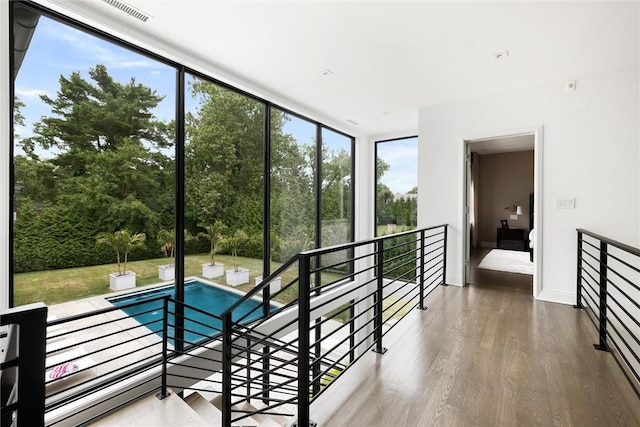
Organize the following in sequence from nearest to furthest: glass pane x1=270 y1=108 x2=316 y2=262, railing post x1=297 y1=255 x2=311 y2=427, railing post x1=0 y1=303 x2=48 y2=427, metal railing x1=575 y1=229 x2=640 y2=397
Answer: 1. railing post x1=0 y1=303 x2=48 y2=427
2. railing post x1=297 y1=255 x2=311 y2=427
3. metal railing x1=575 y1=229 x2=640 y2=397
4. glass pane x1=270 y1=108 x2=316 y2=262

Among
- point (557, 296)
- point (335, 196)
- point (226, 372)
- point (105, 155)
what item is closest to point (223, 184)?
point (105, 155)

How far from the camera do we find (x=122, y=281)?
2.75 meters

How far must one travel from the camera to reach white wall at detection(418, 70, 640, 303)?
3230 millimetres

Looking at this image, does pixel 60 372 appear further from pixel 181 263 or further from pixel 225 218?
pixel 225 218

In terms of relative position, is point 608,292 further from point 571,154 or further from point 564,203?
point 571,154

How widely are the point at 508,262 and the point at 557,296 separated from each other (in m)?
2.49

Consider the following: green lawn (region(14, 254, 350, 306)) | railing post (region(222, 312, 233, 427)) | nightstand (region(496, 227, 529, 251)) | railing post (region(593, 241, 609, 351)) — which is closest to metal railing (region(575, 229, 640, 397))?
railing post (region(593, 241, 609, 351))

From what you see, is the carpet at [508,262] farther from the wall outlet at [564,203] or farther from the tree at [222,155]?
the tree at [222,155]

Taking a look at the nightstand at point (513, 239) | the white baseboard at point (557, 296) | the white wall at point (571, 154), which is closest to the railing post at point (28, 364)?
the white wall at point (571, 154)

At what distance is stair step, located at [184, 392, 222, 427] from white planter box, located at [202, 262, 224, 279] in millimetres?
1178

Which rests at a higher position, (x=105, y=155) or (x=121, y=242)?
(x=105, y=155)

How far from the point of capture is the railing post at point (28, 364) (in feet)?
2.96

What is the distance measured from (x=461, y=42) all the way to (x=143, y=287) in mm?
3665

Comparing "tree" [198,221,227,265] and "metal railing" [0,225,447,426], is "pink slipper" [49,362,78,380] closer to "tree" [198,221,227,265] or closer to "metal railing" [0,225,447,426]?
"metal railing" [0,225,447,426]
